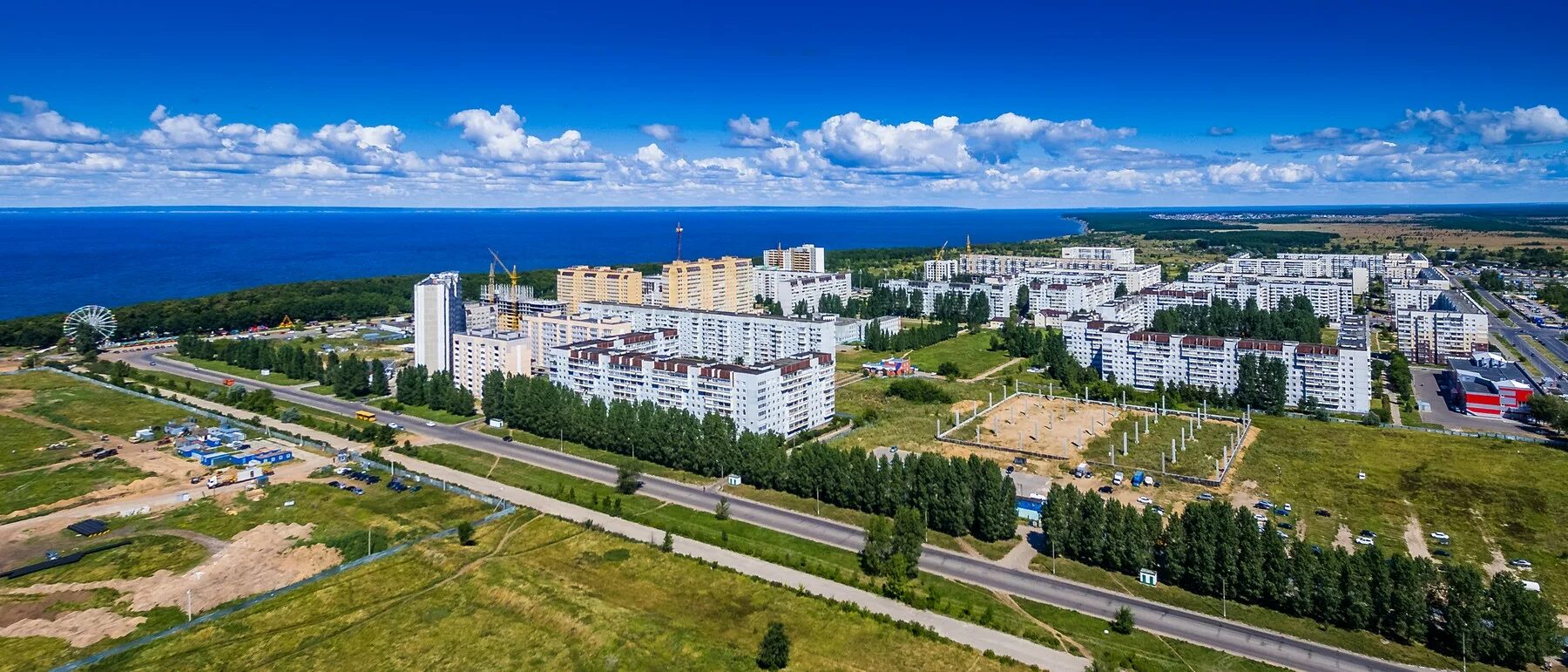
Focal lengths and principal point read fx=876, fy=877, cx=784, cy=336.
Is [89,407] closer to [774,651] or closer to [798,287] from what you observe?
[774,651]

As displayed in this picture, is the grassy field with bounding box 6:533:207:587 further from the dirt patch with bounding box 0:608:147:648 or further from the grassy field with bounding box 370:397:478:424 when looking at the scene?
the grassy field with bounding box 370:397:478:424

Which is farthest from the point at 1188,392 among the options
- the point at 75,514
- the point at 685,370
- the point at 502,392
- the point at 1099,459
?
the point at 75,514

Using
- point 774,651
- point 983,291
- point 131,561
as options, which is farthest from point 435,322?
point 983,291

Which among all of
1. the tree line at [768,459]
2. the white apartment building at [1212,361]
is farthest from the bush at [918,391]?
the tree line at [768,459]

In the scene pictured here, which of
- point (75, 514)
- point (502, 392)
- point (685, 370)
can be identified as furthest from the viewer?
point (502, 392)

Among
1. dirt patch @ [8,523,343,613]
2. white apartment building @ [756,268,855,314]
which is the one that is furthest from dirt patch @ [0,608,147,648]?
white apartment building @ [756,268,855,314]

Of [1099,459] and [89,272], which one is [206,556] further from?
[89,272]

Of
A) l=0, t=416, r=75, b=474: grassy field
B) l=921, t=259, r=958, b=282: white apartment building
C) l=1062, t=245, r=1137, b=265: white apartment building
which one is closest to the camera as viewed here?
l=0, t=416, r=75, b=474: grassy field
